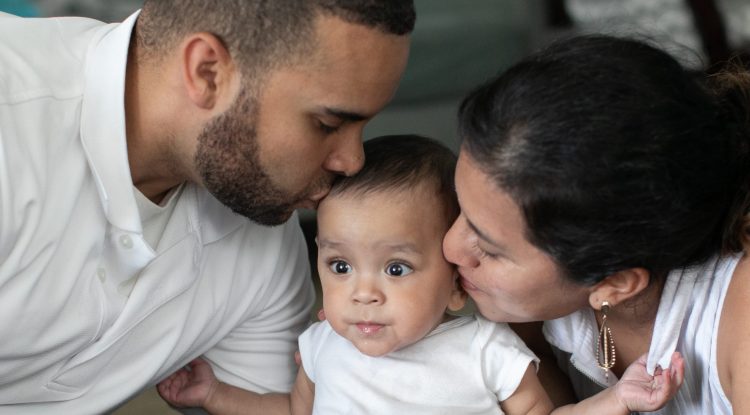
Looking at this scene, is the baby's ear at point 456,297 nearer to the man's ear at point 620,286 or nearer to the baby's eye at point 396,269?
the baby's eye at point 396,269

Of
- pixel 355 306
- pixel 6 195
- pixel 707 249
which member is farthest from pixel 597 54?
pixel 6 195

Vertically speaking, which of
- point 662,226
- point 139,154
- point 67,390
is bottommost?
point 67,390

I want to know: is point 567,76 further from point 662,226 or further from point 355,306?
point 355,306

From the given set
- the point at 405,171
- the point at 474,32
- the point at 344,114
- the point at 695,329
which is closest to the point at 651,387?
the point at 695,329

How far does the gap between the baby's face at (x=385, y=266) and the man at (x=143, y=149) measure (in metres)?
0.07

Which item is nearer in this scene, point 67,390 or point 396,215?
point 396,215

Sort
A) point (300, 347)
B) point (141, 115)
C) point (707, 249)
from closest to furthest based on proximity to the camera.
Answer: point (707, 249) < point (141, 115) < point (300, 347)

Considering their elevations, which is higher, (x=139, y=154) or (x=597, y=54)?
(x=597, y=54)

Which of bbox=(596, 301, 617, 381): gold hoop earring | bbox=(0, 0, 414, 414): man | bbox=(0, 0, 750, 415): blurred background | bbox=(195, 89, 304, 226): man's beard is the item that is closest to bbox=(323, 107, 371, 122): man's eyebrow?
bbox=(0, 0, 414, 414): man

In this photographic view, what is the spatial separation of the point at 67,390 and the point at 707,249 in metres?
0.95

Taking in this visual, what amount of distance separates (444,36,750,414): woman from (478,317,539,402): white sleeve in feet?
0.22

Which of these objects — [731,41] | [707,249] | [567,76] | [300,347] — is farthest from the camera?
[731,41]

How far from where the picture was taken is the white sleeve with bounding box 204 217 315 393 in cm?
176

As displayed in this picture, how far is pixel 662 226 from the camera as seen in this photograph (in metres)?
1.28
